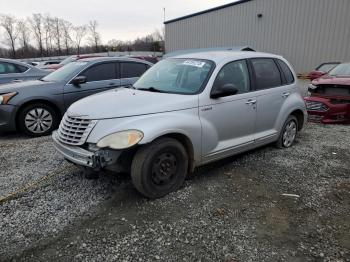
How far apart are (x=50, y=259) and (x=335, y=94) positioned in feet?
23.6

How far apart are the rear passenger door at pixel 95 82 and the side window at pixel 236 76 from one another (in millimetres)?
3596

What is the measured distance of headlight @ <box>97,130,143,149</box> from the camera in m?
3.57

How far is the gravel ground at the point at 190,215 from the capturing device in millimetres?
3062

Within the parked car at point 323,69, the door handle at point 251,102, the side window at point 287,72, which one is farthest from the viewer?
the parked car at point 323,69

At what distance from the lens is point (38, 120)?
22.4 ft

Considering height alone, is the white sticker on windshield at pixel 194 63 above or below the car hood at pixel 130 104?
above

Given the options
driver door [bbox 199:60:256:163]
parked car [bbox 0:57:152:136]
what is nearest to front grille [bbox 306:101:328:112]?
driver door [bbox 199:60:256:163]

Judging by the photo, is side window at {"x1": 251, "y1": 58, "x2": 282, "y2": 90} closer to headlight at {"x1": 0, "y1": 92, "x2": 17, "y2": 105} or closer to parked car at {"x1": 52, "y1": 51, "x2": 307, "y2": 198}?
parked car at {"x1": 52, "y1": 51, "x2": 307, "y2": 198}

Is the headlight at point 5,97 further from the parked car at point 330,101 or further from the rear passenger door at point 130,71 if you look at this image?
the parked car at point 330,101

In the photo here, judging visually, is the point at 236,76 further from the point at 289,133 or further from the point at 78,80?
the point at 78,80

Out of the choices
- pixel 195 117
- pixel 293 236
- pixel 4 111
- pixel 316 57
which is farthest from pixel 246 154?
pixel 316 57

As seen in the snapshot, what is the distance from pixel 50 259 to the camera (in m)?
2.94

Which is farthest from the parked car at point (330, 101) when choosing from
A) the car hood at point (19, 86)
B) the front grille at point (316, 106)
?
the car hood at point (19, 86)

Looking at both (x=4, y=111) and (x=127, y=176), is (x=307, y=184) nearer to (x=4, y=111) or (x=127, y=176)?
(x=127, y=176)
